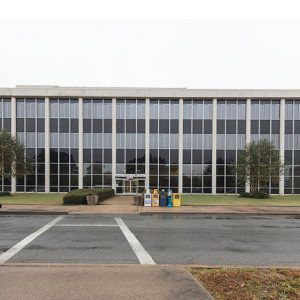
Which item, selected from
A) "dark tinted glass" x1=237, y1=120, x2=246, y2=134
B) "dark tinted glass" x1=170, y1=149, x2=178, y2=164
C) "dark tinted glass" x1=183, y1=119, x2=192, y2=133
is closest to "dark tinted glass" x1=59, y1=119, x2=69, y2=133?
"dark tinted glass" x1=170, y1=149, x2=178, y2=164

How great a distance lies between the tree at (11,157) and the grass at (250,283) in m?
31.1

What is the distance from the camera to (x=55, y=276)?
577cm

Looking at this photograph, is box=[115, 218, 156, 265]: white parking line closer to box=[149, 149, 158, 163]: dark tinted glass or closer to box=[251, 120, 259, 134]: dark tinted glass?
box=[149, 149, 158, 163]: dark tinted glass

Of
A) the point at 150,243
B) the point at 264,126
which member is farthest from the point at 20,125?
the point at 150,243

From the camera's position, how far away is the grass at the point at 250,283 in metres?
4.88

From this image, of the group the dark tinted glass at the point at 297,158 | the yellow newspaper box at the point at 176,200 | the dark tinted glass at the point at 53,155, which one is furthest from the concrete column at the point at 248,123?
the dark tinted glass at the point at 53,155

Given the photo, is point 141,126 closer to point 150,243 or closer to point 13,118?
point 13,118

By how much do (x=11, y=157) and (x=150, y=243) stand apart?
27935 millimetres

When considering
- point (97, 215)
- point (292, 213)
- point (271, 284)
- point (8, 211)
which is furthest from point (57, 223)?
point (292, 213)

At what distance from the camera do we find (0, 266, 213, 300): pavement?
4.90 m

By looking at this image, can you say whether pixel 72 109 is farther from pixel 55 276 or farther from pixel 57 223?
pixel 55 276

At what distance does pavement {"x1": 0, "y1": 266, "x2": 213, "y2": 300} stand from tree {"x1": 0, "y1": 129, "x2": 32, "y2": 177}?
96.1 feet

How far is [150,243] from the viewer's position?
9.60 m

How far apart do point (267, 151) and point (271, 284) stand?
3033 centimetres
